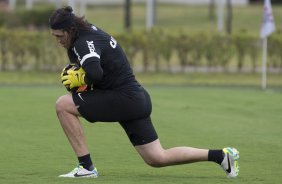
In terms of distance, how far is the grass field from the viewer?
10.4 m

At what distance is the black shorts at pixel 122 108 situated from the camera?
383 inches

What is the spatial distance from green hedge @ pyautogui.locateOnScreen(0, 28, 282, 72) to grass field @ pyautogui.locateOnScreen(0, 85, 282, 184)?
18.7ft

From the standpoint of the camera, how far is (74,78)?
9648mm

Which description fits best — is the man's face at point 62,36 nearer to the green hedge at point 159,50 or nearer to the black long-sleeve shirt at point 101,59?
the black long-sleeve shirt at point 101,59

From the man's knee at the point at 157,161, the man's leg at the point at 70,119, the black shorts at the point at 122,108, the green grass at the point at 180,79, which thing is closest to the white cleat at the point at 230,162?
the man's knee at the point at 157,161

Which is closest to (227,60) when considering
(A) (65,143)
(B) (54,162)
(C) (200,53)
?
(C) (200,53)

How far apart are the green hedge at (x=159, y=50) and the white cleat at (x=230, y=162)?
63.3 ft

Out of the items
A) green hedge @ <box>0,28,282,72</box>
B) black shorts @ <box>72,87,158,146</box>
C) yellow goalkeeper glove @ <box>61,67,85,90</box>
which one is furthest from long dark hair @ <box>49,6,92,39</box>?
green hedge @ <box>0,28,282,72</box>

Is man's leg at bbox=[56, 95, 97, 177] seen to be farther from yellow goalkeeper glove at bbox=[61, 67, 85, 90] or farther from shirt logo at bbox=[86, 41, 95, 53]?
shirt logo at bbox=[86, 41, 95, 53]

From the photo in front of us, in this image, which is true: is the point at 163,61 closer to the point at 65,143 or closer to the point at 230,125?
the point at 230,125

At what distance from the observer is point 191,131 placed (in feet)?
49.5

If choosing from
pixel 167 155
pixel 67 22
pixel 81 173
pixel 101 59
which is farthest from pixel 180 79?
pixel 67 22

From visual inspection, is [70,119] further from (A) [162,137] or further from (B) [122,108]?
(A) [162,137]

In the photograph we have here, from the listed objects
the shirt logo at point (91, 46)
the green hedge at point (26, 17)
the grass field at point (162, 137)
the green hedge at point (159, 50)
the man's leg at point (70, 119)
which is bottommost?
the green hedge at point (26, 17)
